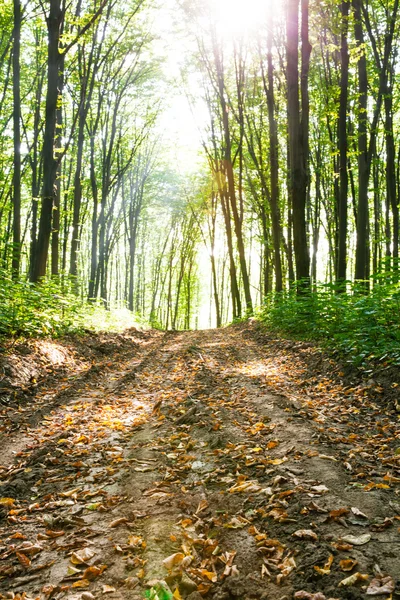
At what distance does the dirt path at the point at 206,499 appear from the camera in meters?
2.07

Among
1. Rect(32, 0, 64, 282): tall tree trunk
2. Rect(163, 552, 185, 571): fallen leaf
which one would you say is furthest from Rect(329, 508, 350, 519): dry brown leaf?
Rect(32, 0, 64, 282): tall tree trunk

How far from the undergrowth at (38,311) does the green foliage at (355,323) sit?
5273 mm

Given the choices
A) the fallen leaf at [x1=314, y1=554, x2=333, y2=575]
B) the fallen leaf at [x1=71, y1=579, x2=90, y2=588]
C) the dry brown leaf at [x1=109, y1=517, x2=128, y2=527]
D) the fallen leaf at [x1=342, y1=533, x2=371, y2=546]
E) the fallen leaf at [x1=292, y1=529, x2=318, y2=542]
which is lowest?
the fallen leaf at [x1=71, y1=579, x2=90, y2=588]

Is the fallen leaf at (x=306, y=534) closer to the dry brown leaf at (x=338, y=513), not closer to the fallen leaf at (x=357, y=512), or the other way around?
the dry brown leaf at (x=338, y=513)

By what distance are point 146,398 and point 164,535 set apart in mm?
3414

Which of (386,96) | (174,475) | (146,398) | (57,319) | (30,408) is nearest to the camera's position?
(174,475)

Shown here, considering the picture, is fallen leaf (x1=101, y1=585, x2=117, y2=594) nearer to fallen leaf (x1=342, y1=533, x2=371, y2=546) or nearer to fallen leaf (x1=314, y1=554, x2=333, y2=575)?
fallen leaf (x1=314, y1=554, x2=333, y2=575)

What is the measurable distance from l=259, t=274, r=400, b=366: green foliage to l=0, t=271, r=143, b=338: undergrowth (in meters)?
5.27

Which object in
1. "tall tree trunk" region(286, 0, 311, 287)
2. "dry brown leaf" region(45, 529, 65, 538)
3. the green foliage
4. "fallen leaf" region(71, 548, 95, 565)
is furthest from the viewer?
"tall tree trunk" region(286, 0, 311, 287)

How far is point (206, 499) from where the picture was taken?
289cm

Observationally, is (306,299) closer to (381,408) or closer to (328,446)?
(381,408)

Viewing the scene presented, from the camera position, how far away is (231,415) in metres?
4.60

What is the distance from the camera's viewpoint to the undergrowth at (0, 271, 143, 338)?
6.91 meters

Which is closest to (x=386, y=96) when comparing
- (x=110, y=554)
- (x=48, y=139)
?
(x=48, y=139)
